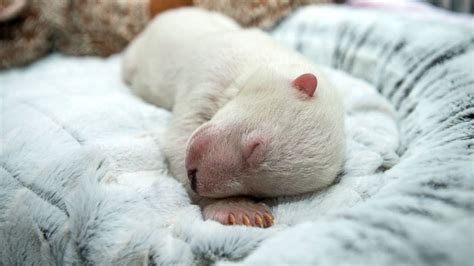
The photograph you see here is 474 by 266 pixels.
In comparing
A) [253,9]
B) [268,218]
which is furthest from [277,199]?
[253,9]

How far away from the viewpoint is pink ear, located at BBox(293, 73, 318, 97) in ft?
3.10

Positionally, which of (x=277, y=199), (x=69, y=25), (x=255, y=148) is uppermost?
(x=255, y=148)

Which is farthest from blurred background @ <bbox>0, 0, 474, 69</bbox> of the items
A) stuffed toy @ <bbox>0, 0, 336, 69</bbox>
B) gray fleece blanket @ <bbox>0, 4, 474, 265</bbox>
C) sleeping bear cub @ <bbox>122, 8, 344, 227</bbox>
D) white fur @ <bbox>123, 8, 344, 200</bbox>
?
sleeping bear cub @ <bbox>122, 8, 344, 227</bbox>

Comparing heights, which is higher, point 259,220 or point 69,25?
point 259,220

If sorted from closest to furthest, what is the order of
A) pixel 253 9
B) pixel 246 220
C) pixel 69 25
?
pixel 246 220, pixel 253 9, pixel 69 25

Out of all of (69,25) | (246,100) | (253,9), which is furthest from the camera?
(69,25)

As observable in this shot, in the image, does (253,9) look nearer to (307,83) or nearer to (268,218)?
(307,83)

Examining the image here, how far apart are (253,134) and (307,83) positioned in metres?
0.15

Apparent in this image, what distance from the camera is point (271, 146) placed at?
0.89 m

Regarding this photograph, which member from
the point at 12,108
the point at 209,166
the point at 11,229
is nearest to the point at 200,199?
the point at 209,166

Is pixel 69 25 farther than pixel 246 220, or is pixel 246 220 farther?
pixel 69 25

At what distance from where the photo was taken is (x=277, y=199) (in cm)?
95

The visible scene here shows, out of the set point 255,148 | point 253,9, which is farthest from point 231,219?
point 253,9

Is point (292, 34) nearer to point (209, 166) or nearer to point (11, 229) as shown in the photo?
point (209, 166)
